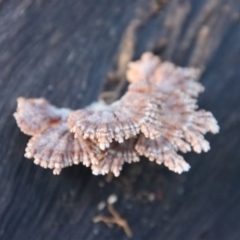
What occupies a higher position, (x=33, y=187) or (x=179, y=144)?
(x=179, y=144)

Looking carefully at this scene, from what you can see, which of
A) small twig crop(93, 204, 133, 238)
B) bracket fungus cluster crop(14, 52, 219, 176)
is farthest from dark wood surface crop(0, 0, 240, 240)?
bracket fungus cluster crop(14, 52, 219, 176)

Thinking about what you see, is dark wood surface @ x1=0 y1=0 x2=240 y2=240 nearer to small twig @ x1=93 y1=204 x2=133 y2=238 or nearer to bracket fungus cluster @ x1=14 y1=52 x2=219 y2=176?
small twig @ x1=93 y1=204 x2=133 y2=238

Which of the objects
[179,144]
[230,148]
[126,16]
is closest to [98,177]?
[179,144]

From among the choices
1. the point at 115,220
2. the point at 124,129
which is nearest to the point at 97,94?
the point at 124,129

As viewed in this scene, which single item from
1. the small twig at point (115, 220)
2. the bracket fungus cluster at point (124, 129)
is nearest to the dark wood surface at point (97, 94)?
the small twig at point (115, 220)

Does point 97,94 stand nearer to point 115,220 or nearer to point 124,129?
point 124,129

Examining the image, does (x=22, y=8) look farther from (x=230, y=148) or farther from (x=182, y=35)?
(x=230, y=148)

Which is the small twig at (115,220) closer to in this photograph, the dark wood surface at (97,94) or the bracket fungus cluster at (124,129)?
the dark wood surface at (97,94)
